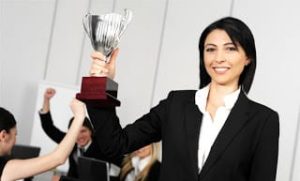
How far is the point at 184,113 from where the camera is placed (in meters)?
1.47

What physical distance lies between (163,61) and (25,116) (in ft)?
5.20

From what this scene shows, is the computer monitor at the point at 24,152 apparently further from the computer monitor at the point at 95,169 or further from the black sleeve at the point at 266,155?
the black sleeve at the point at 266,155

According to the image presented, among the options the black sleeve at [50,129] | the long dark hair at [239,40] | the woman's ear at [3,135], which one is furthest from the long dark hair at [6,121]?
the black sleeve at [50,129]

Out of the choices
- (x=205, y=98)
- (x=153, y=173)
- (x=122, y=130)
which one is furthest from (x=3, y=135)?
(x=153, y=173)

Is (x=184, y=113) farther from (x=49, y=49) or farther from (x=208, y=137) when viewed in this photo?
(x=49, y=49)

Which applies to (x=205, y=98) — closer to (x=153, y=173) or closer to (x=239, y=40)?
(x=239, y=40)

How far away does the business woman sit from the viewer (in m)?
1.37

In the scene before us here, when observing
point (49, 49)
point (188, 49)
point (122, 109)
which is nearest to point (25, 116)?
point (49, 49)

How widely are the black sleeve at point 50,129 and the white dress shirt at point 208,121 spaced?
345 cm

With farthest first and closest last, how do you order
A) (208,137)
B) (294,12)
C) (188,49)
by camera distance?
(188,49)
(294,12)
(208,137)

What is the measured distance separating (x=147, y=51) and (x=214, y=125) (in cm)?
365

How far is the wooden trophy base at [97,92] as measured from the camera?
1333 mm

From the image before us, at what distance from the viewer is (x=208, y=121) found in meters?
1.45

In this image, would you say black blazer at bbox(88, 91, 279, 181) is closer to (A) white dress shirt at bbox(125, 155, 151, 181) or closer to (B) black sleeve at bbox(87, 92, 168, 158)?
(B) black sleeve at bbox(87, 92, 168, 158)
